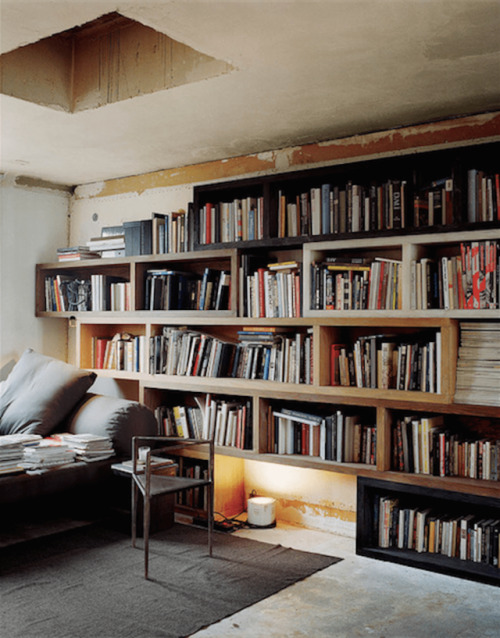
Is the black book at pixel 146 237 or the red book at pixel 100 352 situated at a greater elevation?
the black book at pixel 146 237

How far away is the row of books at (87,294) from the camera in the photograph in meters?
5.00

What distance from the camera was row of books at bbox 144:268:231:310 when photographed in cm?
439

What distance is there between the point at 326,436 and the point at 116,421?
132cm

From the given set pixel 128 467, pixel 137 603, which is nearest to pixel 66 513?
pixel 128 467

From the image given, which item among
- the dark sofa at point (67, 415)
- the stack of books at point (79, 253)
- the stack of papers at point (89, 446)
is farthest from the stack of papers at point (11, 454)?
the stack of books at point (79, 253)

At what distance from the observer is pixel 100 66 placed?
350cm

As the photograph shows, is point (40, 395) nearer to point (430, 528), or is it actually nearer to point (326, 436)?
point (326, 436)

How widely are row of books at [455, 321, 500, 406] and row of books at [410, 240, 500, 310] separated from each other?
0.14 meters

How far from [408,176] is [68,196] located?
310 cm

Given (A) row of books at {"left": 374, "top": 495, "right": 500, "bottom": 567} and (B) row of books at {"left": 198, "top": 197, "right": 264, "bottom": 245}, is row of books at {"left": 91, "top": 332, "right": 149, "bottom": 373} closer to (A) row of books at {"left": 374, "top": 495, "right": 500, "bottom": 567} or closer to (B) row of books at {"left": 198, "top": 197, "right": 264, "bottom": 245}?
(B) row of books at {"left": 198, "top": 197, "right": 264, "bottom": 245}

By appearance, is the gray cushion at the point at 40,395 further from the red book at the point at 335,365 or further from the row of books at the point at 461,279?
the row of books at the point at 461,279

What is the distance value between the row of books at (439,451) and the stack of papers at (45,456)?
6.11 ft

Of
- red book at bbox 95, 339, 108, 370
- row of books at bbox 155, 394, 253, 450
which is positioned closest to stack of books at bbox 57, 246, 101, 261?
red book at bbox 95, 339, 108, 370

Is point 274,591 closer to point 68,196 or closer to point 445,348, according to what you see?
point 445,348
